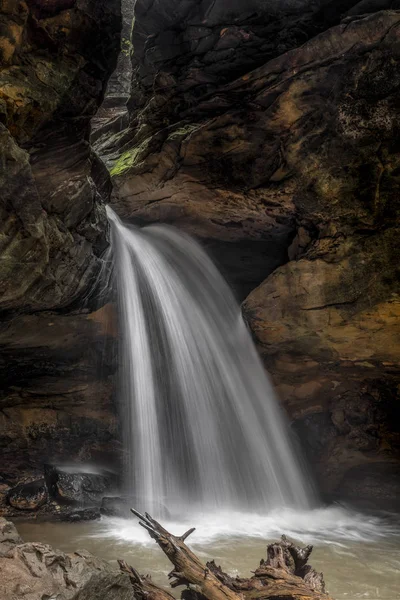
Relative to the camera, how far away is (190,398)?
1042 centimetres

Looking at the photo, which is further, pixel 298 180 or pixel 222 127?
pixel 222 127

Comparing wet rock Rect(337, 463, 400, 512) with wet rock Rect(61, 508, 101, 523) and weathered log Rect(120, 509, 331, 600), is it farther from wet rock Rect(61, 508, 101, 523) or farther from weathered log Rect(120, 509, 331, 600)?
weathered log Rect(120, 509, 331, 600)

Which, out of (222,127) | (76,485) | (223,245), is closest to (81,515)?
(76,485)

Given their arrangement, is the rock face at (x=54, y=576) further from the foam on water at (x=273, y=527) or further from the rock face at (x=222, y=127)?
the rock face at (x=222, y=127)

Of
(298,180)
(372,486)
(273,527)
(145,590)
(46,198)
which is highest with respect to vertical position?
(298,180)

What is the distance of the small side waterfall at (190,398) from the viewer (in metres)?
10.0

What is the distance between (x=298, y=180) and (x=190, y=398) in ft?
20.4

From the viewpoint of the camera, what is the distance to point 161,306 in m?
10.4

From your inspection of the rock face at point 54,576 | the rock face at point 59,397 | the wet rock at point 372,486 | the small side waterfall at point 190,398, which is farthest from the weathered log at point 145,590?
the wet rock at point 372,486

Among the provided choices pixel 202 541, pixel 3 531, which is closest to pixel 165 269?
pixel 202 541

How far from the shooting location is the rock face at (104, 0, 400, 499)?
8766mm

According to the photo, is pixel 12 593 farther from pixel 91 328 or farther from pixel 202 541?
pixel 91 328

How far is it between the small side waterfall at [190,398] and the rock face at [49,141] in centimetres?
274

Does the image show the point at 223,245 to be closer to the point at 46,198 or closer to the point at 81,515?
the point at 46,198
